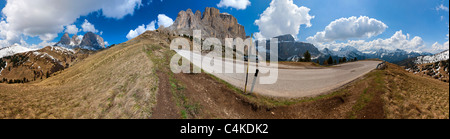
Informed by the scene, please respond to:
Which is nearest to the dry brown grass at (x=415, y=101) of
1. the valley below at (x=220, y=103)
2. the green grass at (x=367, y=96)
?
the valley below at (x=220, y=103)

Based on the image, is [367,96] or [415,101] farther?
[367,96]

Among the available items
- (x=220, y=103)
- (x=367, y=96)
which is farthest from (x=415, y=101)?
(x=220, y=103)

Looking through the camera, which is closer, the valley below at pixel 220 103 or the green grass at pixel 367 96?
the valley below at pixel 220 103

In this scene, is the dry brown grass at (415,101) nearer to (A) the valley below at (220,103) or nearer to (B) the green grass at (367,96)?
(A) the valley below at (220,103)

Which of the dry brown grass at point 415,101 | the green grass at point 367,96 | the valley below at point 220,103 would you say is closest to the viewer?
the dry brown grass at point 415,101

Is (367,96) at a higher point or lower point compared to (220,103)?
higher

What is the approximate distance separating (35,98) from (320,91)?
2257 centimetres

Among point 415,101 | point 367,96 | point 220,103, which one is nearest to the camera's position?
point 415,101

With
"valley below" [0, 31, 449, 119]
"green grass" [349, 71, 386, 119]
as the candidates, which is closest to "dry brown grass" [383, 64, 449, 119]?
"valley below" [0, 31, 449, 119]

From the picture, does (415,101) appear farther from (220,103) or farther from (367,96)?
(220,103)

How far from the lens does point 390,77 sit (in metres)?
13.1
